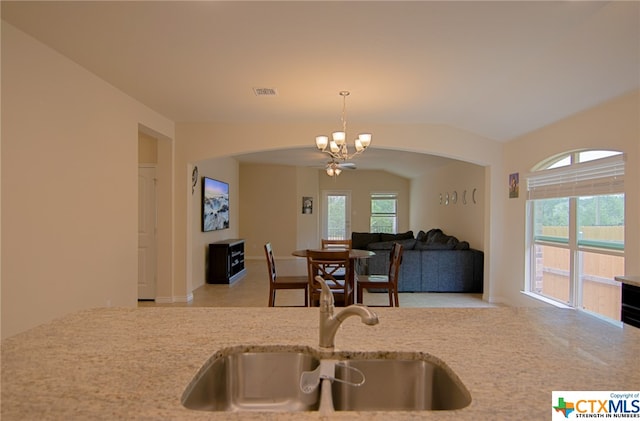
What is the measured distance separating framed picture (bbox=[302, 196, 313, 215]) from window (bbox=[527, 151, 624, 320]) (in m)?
6.52

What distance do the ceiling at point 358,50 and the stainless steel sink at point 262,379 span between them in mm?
2058

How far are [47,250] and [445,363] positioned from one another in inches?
117

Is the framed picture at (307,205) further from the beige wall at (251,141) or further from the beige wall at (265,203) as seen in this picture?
the beige wall at (251,141)

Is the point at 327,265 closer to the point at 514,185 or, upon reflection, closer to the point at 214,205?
the point at 514,185

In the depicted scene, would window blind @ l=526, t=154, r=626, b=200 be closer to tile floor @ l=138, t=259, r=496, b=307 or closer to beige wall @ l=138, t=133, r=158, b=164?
tile floor @ l=138, t=259, r=496, b=307

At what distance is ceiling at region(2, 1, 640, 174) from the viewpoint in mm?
2395

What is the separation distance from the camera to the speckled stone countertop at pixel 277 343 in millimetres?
860

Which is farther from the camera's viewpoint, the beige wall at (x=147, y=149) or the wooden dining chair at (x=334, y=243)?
the wooden dining chair at (x=334, y=243)

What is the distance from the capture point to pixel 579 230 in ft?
13.0

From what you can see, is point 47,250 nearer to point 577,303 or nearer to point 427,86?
point 427,86

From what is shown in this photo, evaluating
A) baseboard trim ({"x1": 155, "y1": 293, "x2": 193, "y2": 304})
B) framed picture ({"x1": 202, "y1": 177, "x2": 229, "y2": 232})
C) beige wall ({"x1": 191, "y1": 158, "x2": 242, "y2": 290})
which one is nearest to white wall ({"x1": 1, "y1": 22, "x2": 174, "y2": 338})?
baseboard trim ({"x1": 155, "y1": 293, "x2": 193, "y2": 304})

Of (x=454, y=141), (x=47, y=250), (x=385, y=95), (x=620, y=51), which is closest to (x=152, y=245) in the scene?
(x=47, y=250)

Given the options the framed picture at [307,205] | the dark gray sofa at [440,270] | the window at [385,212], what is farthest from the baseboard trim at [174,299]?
the window at [385,212]

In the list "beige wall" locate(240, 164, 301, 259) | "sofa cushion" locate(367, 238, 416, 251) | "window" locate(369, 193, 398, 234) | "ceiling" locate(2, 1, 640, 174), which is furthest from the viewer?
"window" locate(369, 193, 398, 234)
